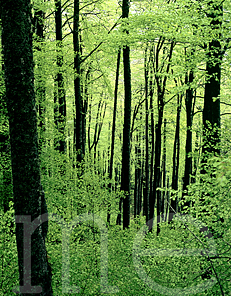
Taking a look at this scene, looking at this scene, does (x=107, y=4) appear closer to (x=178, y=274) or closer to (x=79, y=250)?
(x=79, y=250)

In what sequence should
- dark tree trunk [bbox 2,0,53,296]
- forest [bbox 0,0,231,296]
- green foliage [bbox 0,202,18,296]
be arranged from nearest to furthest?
dark tree trunk [bbox 2,0,53,296] < forest [bbox 0,0,231,296] < green foliage [bbox 0,202,18,296]

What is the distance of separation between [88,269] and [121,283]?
909mm

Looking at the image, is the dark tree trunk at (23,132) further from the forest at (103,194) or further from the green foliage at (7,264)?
the green foliage at (7,264)

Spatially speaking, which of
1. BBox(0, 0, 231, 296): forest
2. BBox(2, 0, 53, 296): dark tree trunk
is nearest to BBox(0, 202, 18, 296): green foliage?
BBox(0, 0, 231, 296): forest

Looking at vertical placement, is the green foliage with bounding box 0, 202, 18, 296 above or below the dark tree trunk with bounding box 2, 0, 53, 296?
below

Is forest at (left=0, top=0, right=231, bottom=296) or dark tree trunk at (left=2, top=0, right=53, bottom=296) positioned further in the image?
forest at (left=0, top=0, right=231, bottom=296)

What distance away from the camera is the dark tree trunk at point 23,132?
3.64 meters

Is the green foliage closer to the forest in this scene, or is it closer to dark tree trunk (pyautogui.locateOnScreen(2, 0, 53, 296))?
the forest

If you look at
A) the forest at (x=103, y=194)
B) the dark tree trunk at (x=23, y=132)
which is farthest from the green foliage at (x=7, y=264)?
the dark tree trunk at (x=23, y=132)

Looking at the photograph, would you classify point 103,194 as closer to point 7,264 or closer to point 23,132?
point 7,264

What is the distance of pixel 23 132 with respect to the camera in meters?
3.76

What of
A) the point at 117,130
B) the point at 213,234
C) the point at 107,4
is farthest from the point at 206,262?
the point at 117,130

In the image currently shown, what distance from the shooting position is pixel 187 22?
19.6 feet

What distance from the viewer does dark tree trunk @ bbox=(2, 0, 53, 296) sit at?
143 inches
